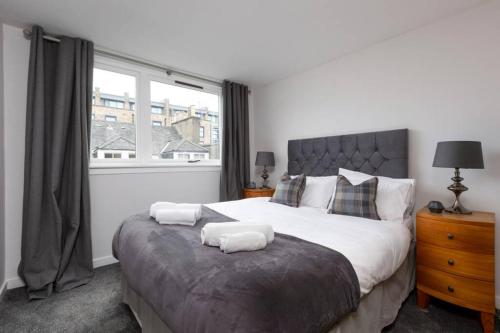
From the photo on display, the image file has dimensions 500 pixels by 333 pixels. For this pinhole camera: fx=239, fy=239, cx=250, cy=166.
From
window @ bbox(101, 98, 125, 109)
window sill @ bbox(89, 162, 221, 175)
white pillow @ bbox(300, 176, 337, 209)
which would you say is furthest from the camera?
window @ bbox(101, 98, 125, 109)

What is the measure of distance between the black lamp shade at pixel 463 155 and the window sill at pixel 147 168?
2.75 meters

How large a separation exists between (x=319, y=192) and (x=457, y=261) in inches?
48.0

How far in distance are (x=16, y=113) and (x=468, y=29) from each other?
4145 mm

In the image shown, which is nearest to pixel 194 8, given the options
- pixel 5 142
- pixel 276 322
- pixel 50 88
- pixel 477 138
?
pixel 50 88

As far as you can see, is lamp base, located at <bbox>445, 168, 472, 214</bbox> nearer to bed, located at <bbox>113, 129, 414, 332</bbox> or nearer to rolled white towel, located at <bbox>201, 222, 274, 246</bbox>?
bed, located at <bbox>113, 129, 414, 332</bbox>

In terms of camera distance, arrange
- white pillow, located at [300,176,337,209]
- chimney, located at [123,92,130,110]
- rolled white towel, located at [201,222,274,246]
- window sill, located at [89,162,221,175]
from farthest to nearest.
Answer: chimney, located at [123,92,130,110], window sill, located at [89,162,221,175], white pillow, located at [300,176,337,209], rolled white towel, located at [201,222,274,246]

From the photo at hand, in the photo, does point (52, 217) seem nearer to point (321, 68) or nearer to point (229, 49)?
point (229, 49)

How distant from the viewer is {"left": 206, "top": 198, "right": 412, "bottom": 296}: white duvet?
1354 mm

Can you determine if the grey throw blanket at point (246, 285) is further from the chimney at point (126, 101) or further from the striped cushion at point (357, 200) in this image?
the chimney at point (126, 101)

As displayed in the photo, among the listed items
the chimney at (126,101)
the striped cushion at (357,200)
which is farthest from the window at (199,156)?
the striped cushion at (357,200)

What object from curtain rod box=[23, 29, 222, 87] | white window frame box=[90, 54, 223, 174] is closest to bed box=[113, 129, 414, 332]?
white window frame box=[90, 54, 223, 174]

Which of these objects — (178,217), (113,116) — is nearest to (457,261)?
(178,217)

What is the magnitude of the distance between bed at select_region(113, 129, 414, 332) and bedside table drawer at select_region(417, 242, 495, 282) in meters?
0.13

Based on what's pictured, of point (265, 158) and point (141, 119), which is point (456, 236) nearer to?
point (265, 158)
